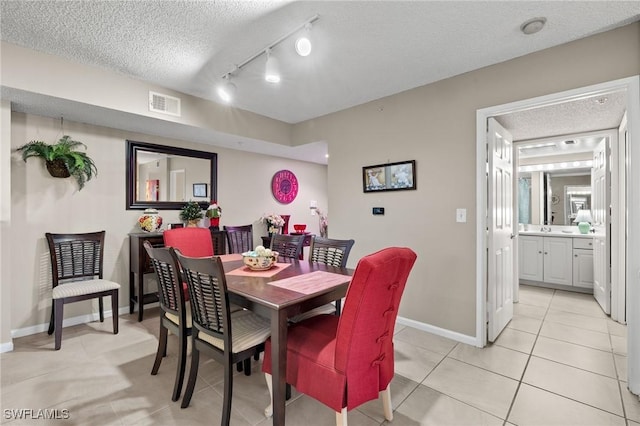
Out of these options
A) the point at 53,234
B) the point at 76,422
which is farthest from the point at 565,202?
the point at 53,234

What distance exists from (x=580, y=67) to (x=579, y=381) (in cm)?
227

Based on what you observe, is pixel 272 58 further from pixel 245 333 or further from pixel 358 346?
pixel 358 346

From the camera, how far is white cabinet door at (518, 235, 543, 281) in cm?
450

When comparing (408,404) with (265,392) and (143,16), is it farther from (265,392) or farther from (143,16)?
(143,16)

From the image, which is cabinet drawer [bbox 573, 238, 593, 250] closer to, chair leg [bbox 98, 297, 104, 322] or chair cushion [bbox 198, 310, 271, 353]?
chair cushion [bbox 198, 310, 271, 353]

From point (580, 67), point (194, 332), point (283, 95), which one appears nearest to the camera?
point (194, 332)

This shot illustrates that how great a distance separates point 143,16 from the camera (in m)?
1.93

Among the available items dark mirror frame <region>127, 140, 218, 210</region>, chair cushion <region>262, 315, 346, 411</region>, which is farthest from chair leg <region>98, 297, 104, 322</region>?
chair cushion <region>262, 315, 346, 411</region>

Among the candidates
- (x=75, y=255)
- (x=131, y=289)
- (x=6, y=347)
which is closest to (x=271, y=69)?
(x=75, y=255)

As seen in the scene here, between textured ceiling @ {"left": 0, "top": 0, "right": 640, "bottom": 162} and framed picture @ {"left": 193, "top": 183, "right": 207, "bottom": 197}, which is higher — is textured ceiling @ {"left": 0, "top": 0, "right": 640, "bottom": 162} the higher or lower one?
the higher one

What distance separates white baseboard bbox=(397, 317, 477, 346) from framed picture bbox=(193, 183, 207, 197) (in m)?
3.00

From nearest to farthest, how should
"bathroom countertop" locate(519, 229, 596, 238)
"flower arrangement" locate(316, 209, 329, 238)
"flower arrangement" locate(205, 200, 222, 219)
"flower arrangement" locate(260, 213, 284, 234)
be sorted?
"flower arrangement" locate(205, 200, 222, 219)
"bathroom countertop" locate(519, 229, 596, 238)
"flower arrangement" locate(260, 213, 284, 234)
"flower arrangement" locate(316, 209, 329, 238)

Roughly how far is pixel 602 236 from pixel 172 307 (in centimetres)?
456

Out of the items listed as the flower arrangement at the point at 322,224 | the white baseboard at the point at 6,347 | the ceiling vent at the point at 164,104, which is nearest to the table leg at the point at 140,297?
the white baseboard at the point at 6,347
